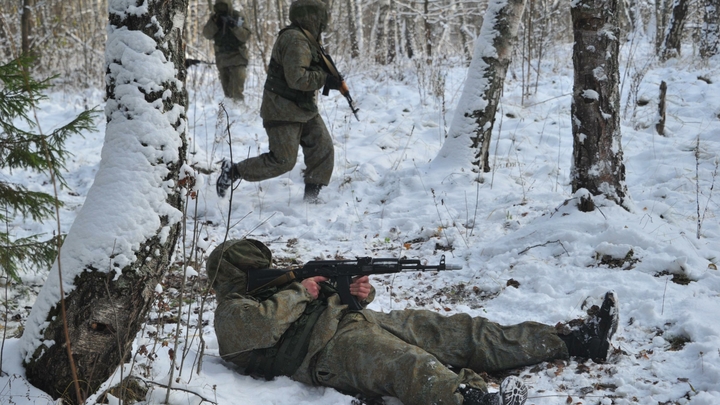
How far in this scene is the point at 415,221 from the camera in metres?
5.16

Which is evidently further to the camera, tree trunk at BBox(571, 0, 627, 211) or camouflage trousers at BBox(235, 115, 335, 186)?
camouflage trousers at BBox(235, 115, 335, 186)

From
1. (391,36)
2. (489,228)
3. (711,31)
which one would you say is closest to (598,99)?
(489,228)

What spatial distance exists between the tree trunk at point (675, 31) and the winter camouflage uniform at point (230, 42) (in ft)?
25.5

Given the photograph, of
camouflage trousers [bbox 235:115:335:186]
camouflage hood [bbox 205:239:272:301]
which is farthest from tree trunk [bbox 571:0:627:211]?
camouflage hood [bbox 205:239:272:301]

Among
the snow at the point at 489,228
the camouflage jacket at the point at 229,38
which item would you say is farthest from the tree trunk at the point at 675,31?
the camouflage jacket at the point at 229,38

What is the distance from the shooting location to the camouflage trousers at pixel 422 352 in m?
2.49

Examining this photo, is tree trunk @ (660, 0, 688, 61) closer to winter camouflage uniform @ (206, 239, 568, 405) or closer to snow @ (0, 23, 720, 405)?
snow @ (0, 23, 720, 405)

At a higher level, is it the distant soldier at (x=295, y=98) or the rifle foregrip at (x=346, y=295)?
the distant soldier at (x=295, y=98)

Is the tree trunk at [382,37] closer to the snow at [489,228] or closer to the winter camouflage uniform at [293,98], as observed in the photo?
the snow at [489,228]

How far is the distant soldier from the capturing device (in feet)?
17.0

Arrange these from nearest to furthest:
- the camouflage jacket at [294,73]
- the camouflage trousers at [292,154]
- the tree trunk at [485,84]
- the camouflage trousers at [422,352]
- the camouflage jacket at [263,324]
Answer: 1. the camouflage trousers at [422,352]
2. the camouflage jacket at [263,324]
3. the camouflage jacket at [294,73]
4. the camouflage trousers at [292,154]
5. the tree trunk at [485,84]

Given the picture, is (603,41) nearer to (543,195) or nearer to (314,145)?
(543,195)

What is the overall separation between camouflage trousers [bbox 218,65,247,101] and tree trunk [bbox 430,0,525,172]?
15.5 feet

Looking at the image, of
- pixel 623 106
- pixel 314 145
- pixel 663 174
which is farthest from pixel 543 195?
pixel 623 106
